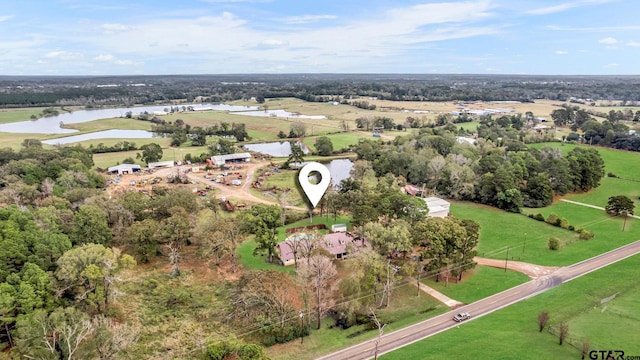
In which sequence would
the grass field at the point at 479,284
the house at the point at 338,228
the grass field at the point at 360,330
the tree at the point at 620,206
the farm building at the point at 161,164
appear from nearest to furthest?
the grass field at the point at 360,330, the grass field at the point at 479,284, the house at the point at 338,228, the tree at the point at 620,206, the farm building at the point at 161,164

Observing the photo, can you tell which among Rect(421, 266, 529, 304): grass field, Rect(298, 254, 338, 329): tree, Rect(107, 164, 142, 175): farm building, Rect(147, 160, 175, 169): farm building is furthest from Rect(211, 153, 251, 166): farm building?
Rect(421, 266, 529, 304): grass field

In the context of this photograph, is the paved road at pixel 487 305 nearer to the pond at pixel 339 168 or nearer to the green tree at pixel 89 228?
the green tree at pixel 89 228

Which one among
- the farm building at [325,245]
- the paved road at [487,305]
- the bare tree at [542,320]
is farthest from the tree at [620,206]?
the farm building at [325,245]

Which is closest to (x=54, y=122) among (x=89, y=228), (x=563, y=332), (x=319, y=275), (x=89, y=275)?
(x=89, y=228)

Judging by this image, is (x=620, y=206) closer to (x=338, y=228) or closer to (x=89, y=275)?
(x=338, y=228)

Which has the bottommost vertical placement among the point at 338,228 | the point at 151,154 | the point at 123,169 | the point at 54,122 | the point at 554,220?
the point at 338,228
